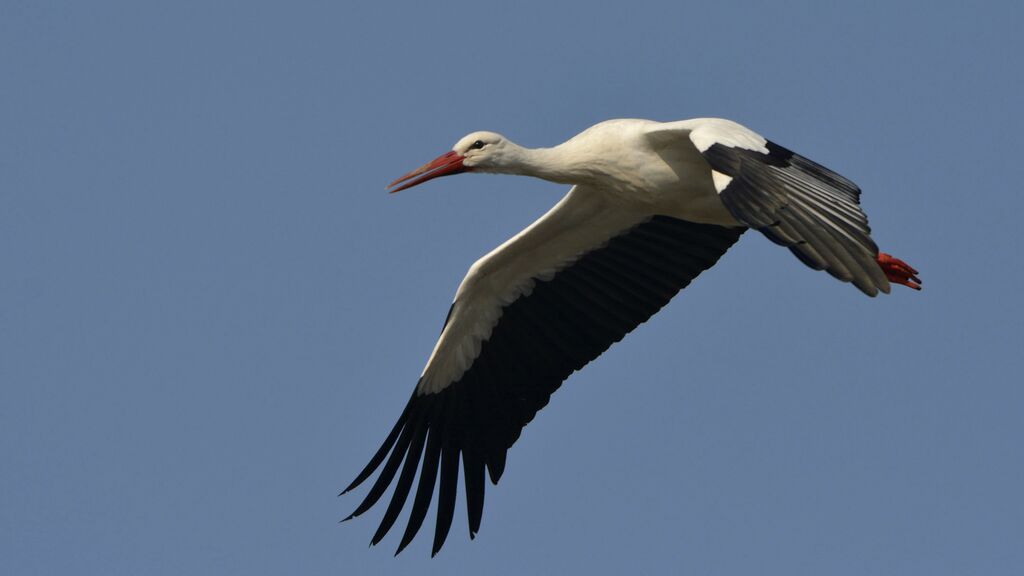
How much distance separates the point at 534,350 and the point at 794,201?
3940 millimetres

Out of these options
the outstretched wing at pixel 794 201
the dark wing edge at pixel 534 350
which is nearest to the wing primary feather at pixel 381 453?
the dark wing edge at pixel 534 350

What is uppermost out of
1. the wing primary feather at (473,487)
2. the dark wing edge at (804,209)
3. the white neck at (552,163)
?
the white neck at (552,163)

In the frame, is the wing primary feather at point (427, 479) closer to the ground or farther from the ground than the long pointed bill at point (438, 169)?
closer to the ground

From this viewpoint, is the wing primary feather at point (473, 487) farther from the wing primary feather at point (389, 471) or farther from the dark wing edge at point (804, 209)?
the dark wing edge at point (804, 209)

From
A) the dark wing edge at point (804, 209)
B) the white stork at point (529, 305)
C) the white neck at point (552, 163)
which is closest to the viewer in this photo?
the dark wing edge at point (804, 209)

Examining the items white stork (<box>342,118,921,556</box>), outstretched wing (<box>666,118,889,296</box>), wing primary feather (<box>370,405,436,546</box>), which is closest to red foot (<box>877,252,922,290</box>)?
white stork (<box>342,118,921,556</box>)

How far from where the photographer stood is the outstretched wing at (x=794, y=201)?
10219 millimetres

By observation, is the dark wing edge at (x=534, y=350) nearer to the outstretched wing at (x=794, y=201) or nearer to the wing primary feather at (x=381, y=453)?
the wing primary feather at (x=381, y=453)

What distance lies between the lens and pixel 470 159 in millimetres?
13000

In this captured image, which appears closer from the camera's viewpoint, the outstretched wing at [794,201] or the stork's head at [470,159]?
the outstretched wing at [794,201]

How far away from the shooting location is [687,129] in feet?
40.0

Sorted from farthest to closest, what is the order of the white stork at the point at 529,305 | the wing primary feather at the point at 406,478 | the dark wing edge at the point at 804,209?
1. the wing primary feather at the point at 406,478
2. the white stork at the point at 529,305
3. the dark wing edge at the point at 804,209

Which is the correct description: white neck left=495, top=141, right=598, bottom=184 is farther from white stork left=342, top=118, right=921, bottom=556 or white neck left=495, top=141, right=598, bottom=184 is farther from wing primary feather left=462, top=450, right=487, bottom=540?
wing primary feather left=462, top=450, right=487, bottom=540

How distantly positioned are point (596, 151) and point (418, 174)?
133 cm
